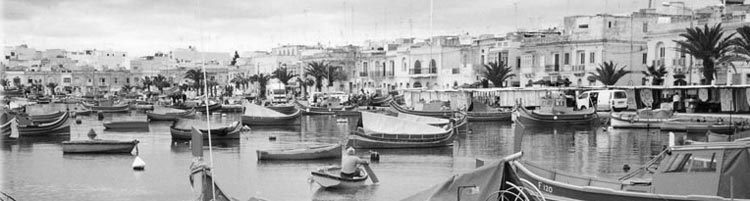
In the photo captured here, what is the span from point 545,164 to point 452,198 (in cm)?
1715

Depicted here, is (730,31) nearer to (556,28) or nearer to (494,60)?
(494,60)

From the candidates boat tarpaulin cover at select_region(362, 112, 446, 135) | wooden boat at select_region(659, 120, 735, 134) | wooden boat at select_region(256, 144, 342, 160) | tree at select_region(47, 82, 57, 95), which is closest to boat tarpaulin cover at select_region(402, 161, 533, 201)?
wooden boat at select_region(256, 144, 342, 160)

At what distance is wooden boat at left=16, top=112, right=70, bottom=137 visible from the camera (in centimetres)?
4038

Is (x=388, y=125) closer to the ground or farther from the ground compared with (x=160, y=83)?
closer to the ground

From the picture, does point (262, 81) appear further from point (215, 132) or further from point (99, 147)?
point (99, 147)

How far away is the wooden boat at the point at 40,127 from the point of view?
40.4 metres

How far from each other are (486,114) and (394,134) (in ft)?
68.5

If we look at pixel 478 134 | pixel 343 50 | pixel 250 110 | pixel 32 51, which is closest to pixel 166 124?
pixel 250 110

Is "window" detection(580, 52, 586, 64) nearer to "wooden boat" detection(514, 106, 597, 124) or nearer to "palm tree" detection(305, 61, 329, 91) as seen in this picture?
"wooden boat" detection(514, 106, 597, 124)

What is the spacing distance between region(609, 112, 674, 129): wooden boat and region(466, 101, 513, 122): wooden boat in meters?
9.77

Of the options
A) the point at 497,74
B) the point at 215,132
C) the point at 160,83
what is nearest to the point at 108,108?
the point at 497,74

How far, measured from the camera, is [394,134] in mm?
32781

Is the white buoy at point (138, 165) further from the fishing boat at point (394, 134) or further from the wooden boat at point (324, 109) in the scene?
the wooden boat at point (324, 109)

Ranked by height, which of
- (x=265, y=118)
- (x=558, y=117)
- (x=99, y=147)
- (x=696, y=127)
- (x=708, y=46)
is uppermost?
(x=708, y=46)
